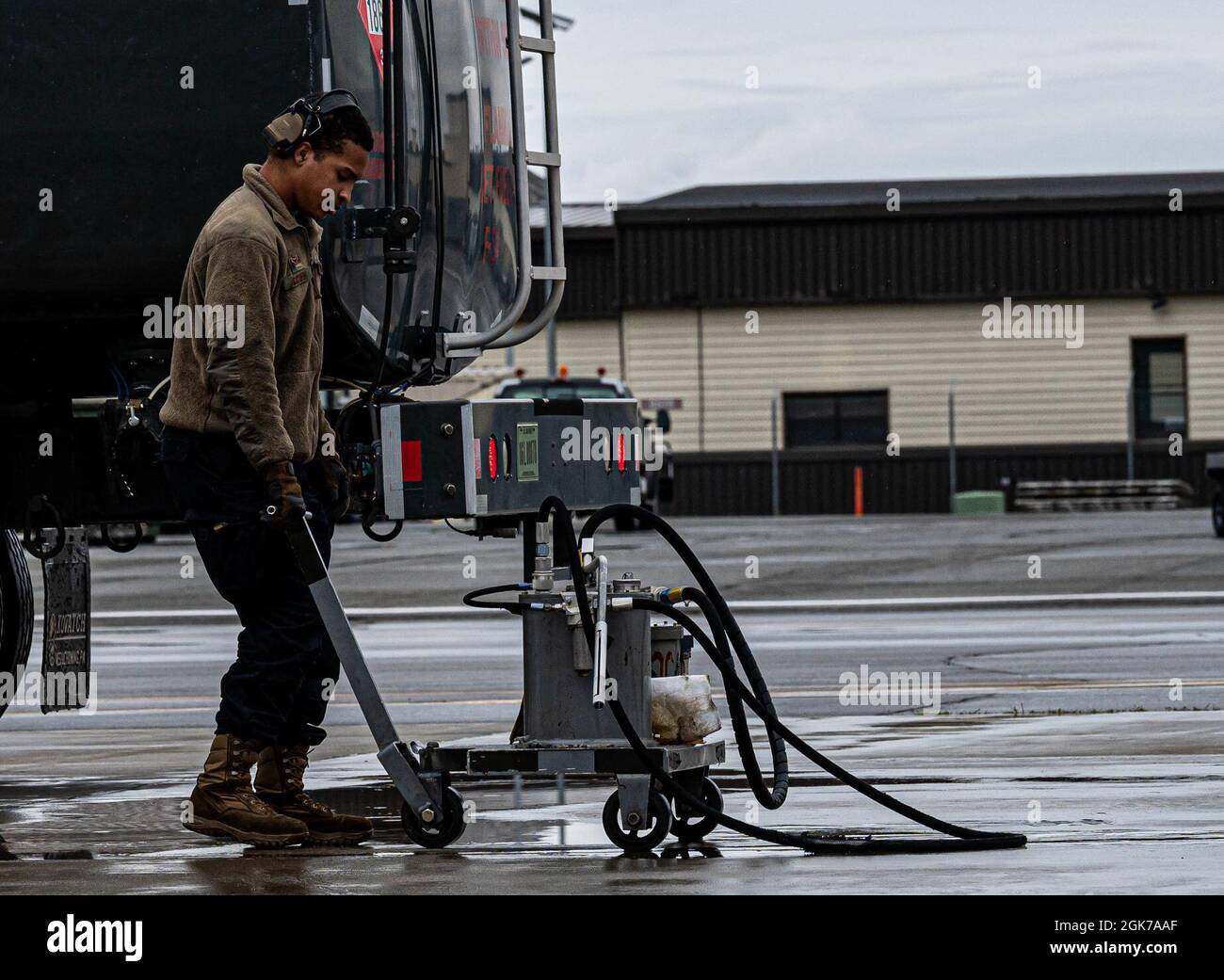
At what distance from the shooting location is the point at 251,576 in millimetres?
6262

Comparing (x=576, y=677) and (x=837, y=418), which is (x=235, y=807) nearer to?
(x=576, y=677)

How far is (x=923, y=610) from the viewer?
A: 17875mm

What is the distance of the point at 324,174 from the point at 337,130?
5.3 inches

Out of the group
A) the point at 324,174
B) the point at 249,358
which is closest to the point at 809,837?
the point at 249,358

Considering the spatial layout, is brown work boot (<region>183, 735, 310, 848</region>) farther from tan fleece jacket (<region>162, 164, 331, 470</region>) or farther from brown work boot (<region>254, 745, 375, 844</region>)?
tan fleece jacket (<region>162, 164, 331, 470</region>)

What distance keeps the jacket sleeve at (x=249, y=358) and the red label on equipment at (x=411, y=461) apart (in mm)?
337

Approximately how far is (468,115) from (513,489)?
1.65 metres

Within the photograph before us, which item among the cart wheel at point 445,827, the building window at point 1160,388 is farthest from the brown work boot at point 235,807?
the building window at point 1160,388

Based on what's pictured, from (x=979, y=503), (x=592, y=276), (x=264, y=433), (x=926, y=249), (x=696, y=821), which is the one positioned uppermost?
(x=926, y=249)

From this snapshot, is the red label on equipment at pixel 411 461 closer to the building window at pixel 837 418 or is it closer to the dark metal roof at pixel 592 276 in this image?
the building window at pixel 837 418

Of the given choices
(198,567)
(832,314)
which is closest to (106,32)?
(198,567)

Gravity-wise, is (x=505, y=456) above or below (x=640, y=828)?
above

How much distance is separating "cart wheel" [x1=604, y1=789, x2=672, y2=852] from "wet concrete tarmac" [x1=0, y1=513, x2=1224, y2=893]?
80mm
